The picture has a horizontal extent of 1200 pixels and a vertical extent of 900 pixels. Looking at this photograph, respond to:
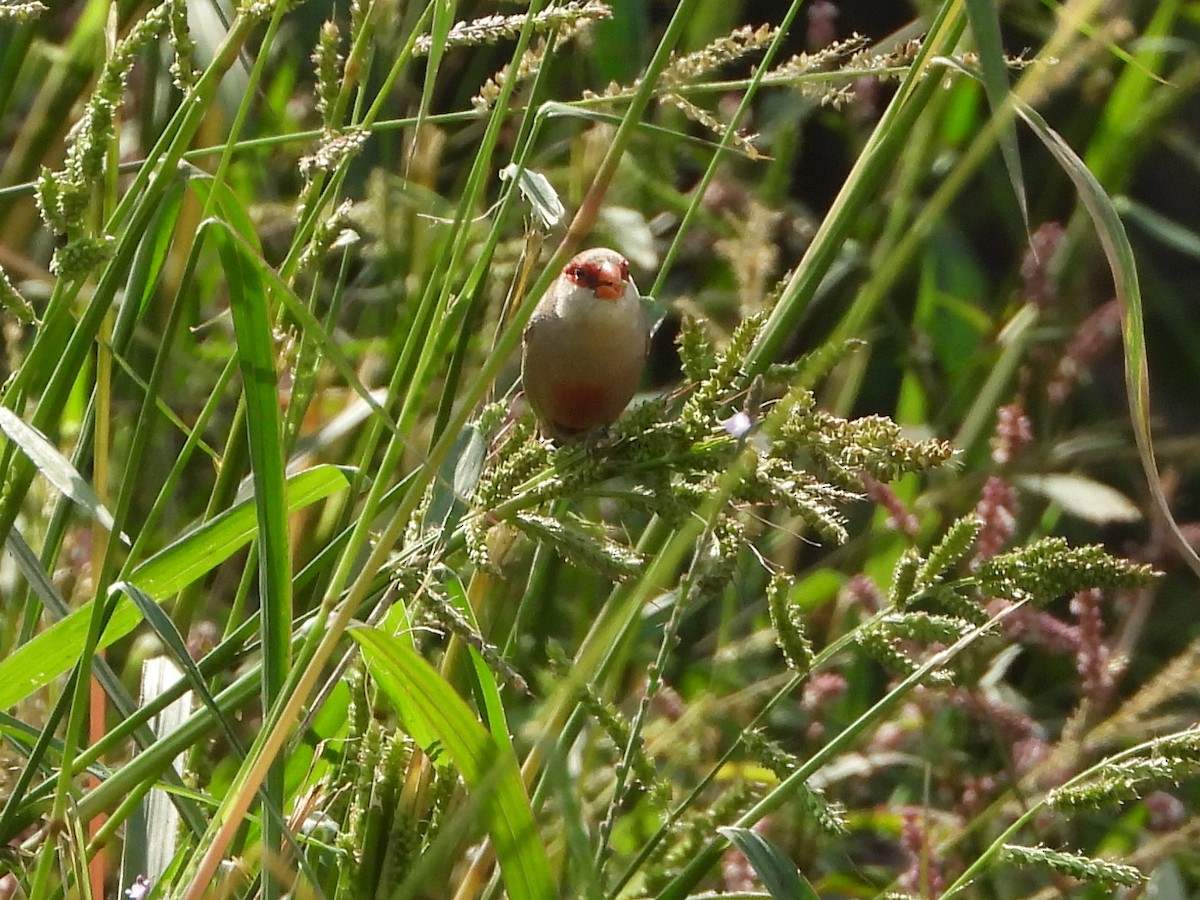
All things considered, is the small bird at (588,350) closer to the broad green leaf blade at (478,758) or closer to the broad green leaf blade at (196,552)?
the broad green leaf blade at (196,552)


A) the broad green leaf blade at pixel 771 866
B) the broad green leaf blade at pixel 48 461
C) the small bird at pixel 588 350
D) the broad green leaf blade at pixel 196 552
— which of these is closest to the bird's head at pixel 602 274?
the small bird at pixel 588 350

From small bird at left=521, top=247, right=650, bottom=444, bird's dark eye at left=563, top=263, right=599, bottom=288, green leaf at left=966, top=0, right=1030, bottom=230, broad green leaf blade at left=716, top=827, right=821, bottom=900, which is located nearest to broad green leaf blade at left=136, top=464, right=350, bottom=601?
broad green leaf blade at left=716, top=827, right=821, bottom=900

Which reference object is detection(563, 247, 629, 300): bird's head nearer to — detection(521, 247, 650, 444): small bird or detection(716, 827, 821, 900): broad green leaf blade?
detection(521, 247, 650, 444): small bird

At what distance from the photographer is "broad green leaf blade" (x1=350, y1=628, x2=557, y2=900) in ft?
3.30

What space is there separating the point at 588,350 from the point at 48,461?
2.94 feet

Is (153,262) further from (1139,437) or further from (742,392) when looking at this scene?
(1139,437)

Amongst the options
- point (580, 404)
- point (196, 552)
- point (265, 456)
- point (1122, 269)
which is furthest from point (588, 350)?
point (1122, 269)

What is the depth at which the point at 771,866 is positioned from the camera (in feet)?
3.31

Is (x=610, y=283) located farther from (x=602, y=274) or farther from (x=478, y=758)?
A: (x=478, y=758)

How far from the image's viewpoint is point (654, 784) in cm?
108

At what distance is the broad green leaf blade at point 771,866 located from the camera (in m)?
1.00

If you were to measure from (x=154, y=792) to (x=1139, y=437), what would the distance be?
33.1 inches

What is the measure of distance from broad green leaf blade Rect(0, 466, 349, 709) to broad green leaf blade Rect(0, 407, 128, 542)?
0.26 feet

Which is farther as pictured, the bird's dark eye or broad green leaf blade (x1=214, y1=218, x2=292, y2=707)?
the bird's dark eye
